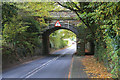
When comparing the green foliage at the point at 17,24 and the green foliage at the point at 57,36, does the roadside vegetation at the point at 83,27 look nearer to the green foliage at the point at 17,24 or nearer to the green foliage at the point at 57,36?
the green foliage at the point at 17,24

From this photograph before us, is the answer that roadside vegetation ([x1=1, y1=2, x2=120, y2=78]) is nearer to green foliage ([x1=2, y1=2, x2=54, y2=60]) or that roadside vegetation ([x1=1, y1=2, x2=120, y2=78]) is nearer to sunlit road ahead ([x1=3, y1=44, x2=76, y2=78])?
green foliage ([x1=2, y1=2, x2=54, y2=60])

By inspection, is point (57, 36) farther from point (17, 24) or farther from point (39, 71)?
point (39, 71)

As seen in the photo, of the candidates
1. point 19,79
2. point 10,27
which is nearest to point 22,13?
point 10,27

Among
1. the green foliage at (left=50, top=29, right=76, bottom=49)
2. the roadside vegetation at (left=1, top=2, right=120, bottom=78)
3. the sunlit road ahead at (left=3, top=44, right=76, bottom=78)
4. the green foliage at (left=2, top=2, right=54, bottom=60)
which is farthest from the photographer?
the green foliage at (left=50, top=29, right=76, bottom=49)

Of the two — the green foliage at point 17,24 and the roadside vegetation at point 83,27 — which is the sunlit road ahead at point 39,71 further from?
the green foliage at point 17,24

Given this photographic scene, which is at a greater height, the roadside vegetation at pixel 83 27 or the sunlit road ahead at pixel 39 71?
the roadside vegetation at pixel 83 27

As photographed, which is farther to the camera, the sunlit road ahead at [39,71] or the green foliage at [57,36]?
the green foliage at [57,36]

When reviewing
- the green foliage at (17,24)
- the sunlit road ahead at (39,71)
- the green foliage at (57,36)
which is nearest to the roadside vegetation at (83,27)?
the green foliage at (17,24)

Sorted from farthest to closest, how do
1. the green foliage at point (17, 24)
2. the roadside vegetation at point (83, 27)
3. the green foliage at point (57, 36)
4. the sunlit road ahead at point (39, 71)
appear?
the green foliage at point (57, 36), the green foliage at point (17, 24), the sunlit road ahead at point (39, 71), the roadside vegetation at point (83, 27)

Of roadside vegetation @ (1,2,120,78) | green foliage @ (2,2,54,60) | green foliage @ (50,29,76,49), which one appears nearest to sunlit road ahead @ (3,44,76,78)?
roadside vegetation @ (1,2,120,78)

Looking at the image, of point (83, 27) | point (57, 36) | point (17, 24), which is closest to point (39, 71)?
point (17, 24)

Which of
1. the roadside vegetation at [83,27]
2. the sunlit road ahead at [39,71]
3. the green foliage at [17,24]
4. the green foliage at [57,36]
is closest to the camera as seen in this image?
the roadside vegetation at [83,27]

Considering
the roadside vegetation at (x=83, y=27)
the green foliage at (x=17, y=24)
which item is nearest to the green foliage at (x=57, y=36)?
the roadside vegetation at (x=83, y=27)

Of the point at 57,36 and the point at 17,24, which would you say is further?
the point at 57,36
